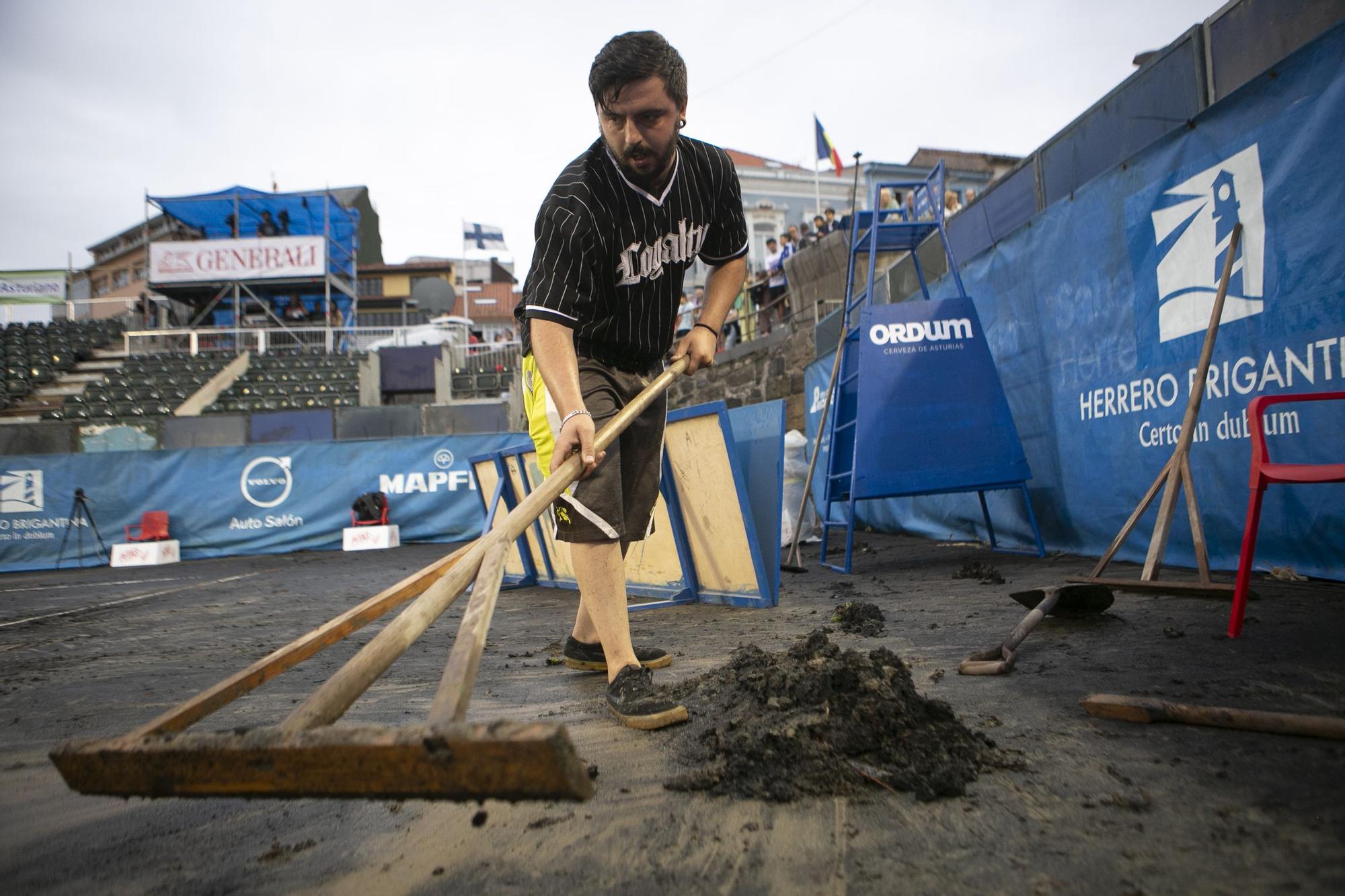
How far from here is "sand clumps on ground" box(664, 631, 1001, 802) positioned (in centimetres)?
160

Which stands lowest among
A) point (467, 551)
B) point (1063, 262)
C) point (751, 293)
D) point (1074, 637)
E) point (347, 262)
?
point (1074, 637)

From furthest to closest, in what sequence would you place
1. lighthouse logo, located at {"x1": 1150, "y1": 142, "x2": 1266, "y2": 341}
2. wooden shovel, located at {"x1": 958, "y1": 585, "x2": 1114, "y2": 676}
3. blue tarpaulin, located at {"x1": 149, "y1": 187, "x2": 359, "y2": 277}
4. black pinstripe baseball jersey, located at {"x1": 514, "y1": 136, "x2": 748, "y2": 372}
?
blue tarpaulin, located at {"x1": 149, "y1": 187, "x2": 359, "y2": 277} → lighthouse logo, located at {"x1": 1150, "y1": 142, "x2": 1266, "y2": 341} → wooden shovel, located at {"x1": 958, "y1": 585, "x2": 1114, "y2": 676} → black pinstripe baseball jersey, located at {"x1": 514, "y1": 136, "x2": 748, "y2": 372}

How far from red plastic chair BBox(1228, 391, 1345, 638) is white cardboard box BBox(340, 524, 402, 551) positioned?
11125 millimetres

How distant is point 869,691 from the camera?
185 centimetres

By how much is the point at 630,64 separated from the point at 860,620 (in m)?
2.29

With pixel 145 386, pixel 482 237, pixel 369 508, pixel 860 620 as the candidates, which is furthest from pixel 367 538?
pixel 482 237

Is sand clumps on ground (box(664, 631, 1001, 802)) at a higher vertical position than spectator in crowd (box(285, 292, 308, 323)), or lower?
lower

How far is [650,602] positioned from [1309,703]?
3.15 m

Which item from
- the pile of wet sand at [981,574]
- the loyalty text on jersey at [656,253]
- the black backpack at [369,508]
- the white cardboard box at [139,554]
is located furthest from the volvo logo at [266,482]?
the loyalty text on jersey at [656,253]

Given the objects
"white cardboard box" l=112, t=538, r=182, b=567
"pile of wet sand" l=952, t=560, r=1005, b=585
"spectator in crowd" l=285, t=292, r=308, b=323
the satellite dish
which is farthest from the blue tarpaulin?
"pile of wet sand" l=952, t=560, r=1005, b=585

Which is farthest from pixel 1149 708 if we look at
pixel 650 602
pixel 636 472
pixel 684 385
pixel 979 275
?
pixel 684 385

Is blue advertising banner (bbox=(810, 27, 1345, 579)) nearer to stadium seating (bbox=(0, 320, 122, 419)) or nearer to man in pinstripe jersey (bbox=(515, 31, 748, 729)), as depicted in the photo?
man in pinstripe jersey (bbox=(515, 31, 748, 729))

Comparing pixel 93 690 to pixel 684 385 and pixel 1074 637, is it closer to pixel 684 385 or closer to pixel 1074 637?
pixel 1074 637

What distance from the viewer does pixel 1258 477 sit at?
248cm
